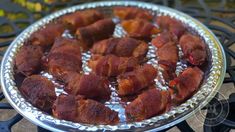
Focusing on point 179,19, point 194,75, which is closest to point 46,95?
point 194,75

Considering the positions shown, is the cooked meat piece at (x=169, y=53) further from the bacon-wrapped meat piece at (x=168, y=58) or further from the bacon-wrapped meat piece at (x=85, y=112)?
the bacon-wrapped meat piece at (x=85, y=112)

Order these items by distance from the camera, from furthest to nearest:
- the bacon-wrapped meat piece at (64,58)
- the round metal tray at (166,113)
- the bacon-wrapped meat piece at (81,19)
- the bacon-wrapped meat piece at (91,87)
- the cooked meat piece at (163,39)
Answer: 1. the bacon-wrapped meat piece at (81,19)
2. the cooked meat piece at (163,39)
3. the bacon-wrapped meat piece at (64,58)
4. the bacon-wrapped meat piece at (91,87)
5. the round metal tray at (166,113)

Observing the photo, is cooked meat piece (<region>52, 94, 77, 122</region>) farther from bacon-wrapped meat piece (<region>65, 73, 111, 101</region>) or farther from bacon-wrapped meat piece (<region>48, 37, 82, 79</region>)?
bacon-wrapped meat piece (<region>48, 37, 82, 79</region>)

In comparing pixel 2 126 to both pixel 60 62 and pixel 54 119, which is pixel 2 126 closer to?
pixel 54 119

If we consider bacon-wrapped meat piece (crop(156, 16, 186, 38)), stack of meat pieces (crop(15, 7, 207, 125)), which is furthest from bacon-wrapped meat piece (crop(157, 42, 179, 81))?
bacon-wrapped meat piece (crop(156, 16, 186, 38))

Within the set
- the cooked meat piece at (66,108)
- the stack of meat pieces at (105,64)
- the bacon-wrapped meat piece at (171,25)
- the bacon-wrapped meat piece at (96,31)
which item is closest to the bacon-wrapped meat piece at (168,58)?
the stack of meat pieces at (105,64)

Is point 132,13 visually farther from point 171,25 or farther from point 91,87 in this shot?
point 91,87
